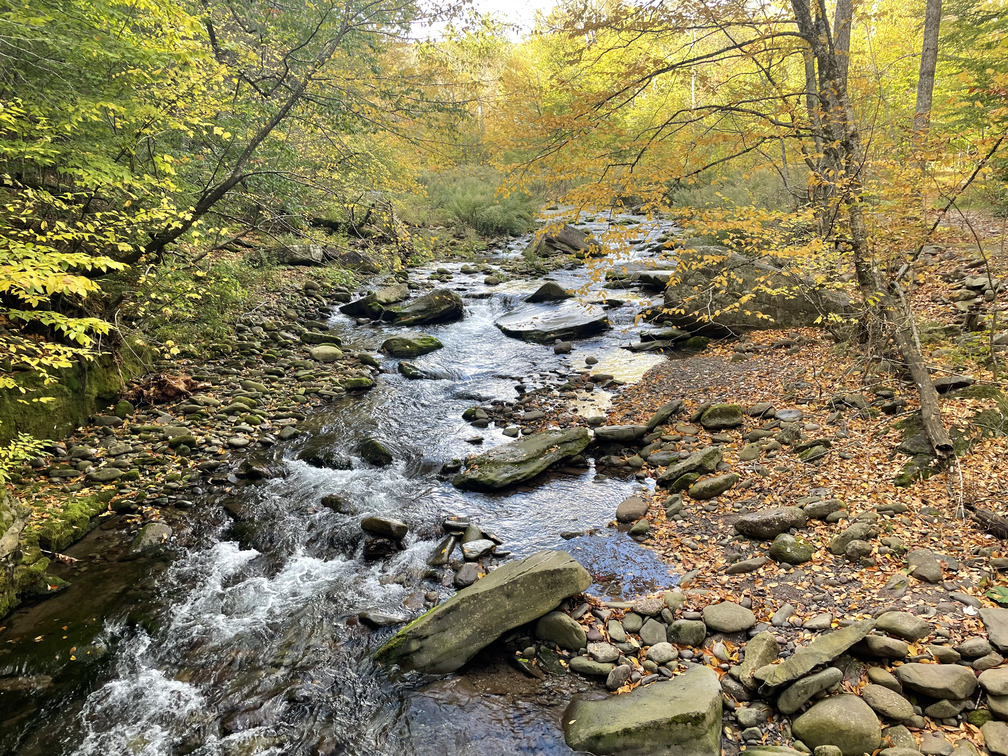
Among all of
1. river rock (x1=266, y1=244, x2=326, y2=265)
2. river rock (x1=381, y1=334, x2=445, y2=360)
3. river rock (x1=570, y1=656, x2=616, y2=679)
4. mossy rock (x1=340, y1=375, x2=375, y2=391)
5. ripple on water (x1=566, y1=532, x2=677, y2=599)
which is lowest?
ripple on water (x1=566, y1=532, x2=677, y2=599)

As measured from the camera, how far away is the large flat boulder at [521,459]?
24.4 ft

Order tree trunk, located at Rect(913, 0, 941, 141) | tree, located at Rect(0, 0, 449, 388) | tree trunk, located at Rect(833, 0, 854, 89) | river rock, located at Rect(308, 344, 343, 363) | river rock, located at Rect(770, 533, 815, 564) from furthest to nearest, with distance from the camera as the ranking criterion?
river rock, located at Rect(308, 344, 343, 363)
tree trunk, located at Rect(913, 0, 941, 141)
tree trunk, located at Rect(833, 0, 854, 89)
tree, located at Rect(0, 0, 449, 388)
river rock, located at Rect(770, 533, 815, 564)

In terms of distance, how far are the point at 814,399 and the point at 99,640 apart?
29.4 feet

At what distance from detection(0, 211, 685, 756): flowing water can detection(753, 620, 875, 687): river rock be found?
1.48m

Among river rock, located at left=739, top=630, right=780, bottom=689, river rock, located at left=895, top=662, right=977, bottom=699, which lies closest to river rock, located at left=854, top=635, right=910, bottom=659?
river rock, located at left=895, top=662, right=977, bottom=699

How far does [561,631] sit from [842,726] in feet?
6.93

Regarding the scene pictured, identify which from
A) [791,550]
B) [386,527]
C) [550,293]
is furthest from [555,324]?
[791,550]

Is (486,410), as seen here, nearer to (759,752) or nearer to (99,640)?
(99,640)

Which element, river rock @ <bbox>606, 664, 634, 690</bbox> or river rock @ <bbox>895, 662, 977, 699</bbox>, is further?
river rock @ <bbox>606, 664, 634, 690</bbox>

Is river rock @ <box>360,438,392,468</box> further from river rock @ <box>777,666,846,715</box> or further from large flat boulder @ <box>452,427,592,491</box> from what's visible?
river rock @ <box>777,666,846,715</box>

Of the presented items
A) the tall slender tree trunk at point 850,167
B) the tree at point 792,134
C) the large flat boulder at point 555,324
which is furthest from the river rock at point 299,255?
the tall slender tree trunk at point 850,167

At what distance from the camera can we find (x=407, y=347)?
1252 centimetres

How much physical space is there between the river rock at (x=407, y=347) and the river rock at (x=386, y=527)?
256 inches

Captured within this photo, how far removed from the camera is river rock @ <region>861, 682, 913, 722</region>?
10.6 feet
